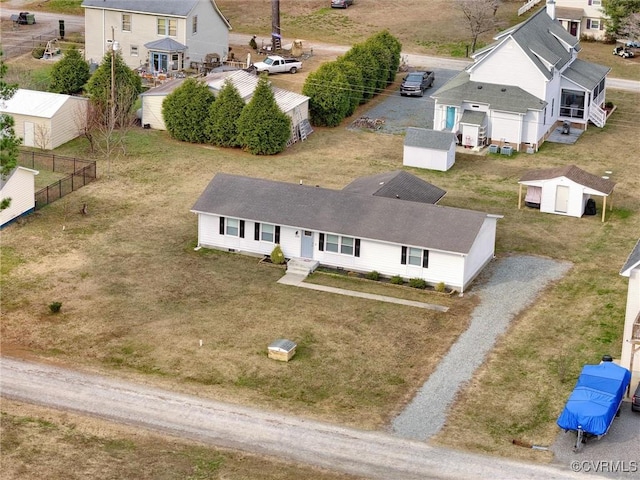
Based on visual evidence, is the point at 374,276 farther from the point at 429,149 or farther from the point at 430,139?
→ the point at 430,139

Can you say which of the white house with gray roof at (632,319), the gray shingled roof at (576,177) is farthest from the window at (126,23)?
the white house with gray roof at (632,319)

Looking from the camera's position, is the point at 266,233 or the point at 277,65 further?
the point at 277,65

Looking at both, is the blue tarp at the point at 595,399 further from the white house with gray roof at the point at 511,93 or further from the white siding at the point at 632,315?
the white house with gray roof at the point at 511,93

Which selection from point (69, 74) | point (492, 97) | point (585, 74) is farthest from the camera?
point (585, 74)

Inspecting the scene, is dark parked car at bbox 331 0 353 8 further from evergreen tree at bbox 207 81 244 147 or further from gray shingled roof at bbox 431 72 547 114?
evergreen tree at bbox 207 81 244 147

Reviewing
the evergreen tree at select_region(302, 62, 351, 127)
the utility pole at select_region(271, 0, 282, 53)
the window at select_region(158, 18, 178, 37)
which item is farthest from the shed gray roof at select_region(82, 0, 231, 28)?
the evergreen tree at select_region(302, 62, 351, 127)

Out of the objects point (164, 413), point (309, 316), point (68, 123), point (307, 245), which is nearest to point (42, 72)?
point (68, 123)

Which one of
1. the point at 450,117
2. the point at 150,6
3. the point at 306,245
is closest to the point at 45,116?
the point at 150,6
